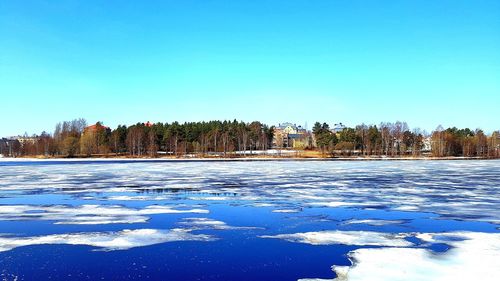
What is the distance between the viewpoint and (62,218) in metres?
11.0

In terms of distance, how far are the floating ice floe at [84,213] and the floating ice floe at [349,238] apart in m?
3.95

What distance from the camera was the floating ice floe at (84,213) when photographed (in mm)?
10781

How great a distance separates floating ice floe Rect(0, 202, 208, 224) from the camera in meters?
10.8

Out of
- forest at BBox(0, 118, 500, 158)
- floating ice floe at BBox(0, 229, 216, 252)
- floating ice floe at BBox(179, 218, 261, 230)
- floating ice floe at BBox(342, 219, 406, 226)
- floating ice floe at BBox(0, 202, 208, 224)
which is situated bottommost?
floating ice floe at BBox(342, 219, 406, 226)

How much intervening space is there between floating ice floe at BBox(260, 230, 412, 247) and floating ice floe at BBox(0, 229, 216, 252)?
1706mm

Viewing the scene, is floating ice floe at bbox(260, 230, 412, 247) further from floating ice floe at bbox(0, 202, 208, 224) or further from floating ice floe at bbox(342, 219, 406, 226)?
floating ice floe at bbox(0, 202, 208, 224)

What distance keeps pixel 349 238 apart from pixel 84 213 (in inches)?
278

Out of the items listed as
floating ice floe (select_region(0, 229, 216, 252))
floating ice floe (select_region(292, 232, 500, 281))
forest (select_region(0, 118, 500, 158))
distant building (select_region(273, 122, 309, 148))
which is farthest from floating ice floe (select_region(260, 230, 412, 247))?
distant building (select_region(273, 122, 309, 148))

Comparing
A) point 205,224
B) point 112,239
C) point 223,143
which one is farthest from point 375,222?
point 223,143

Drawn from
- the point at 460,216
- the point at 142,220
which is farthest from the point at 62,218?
the point at 460,216

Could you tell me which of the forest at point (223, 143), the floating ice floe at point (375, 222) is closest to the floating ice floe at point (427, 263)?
the floating ice floe at point (375, 222)

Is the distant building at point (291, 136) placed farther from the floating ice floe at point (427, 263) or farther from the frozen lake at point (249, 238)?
the floating ice floe at point (427, 263)

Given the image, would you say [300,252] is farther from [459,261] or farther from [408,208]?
[408,208]

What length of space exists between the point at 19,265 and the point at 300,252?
4341mm
